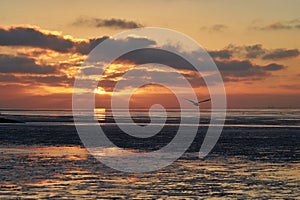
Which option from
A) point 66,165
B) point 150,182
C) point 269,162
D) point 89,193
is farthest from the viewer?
point 269,162

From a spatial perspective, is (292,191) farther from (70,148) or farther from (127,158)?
(70,148)

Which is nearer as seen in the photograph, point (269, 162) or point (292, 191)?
point (292, 191)

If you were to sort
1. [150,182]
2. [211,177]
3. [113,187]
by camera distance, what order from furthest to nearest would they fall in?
[211,177] < [150,182] < [113,187]

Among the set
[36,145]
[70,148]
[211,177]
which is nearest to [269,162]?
[211,177]

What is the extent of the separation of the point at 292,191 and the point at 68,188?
11263 mm

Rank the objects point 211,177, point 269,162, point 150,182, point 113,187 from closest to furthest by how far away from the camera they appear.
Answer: point 113,187 < point 150,182 < point 211,177 < point 269,162

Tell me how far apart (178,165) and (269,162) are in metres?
7.13

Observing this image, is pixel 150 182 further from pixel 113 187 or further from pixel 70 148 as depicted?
pixel 70 148

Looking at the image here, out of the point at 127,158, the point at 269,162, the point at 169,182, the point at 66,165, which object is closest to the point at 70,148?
the point at 127,158

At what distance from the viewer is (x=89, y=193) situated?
84.2 feet

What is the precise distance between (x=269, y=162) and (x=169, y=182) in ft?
41.6

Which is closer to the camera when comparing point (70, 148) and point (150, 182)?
point (150, 182)

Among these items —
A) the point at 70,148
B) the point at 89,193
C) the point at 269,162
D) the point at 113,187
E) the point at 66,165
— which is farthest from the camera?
the point at 70,148

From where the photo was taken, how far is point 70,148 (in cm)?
5166
